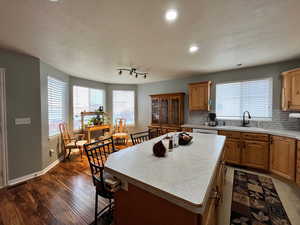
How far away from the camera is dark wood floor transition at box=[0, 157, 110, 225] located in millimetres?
1739

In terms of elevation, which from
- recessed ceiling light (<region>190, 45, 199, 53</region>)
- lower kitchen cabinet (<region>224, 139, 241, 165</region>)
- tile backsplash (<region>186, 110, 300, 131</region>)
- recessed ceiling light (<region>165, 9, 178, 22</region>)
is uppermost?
recessed ceiling light (<region>190, 45, 199, 53</region>)

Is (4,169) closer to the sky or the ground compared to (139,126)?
closer to the ground

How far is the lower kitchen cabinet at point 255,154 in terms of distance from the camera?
2.90 meters

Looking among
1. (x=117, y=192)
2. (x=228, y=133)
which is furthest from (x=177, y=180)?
(x=228, y=133)

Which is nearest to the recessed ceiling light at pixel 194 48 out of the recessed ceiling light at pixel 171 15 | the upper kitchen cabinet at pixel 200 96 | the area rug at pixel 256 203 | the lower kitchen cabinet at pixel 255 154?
the recessed ceiling light at pixel 171 15

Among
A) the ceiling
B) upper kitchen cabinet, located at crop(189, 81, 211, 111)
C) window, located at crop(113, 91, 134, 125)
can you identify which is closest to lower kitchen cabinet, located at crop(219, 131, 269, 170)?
upper kitchen cabinet, located at crop(189, 81, 211, 111)

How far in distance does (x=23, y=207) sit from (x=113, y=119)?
12.4ft

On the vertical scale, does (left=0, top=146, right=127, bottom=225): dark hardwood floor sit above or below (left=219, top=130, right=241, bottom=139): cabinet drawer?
below

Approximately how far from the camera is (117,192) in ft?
3.74

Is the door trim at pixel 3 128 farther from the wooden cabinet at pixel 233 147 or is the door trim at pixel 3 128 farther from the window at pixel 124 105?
the wooden cabinet at pixel 233 147

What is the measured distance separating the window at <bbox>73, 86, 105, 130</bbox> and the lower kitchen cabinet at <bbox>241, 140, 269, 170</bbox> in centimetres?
489

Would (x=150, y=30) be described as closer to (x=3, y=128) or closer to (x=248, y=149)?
(x=3, y=128)

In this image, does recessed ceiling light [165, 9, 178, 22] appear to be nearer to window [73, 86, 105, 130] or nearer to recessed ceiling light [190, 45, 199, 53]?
recessed ceiling light [190, 45, 199, 53]

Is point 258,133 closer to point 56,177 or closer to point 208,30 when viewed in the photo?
point 208,30
